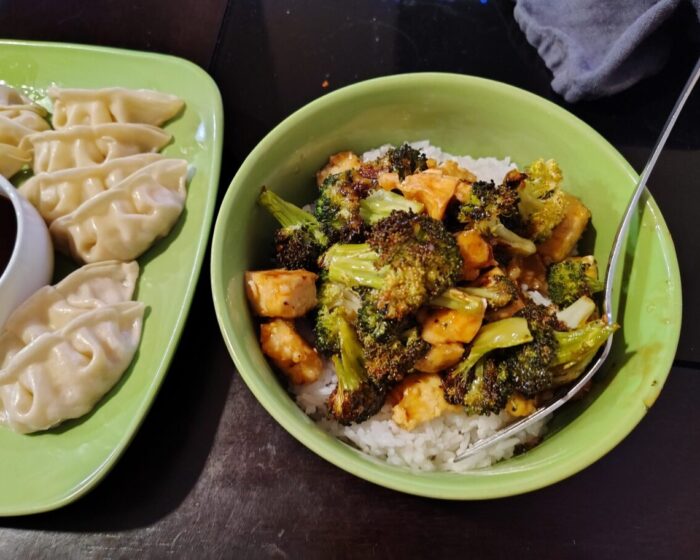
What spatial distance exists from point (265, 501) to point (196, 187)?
1088 mm

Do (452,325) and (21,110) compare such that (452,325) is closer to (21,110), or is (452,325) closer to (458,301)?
(458,301)

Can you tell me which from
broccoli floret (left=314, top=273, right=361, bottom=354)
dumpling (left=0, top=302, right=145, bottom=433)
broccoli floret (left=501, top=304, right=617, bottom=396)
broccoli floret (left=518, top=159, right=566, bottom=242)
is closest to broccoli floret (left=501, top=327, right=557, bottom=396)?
broccoli floret (left=501, top=304, right=617, bottom=396)

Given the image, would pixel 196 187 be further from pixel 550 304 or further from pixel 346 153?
pixel 550 304

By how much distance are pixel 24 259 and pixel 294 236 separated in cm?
87

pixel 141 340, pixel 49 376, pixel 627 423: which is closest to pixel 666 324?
pixel 627 423

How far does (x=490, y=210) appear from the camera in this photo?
150 centimetres

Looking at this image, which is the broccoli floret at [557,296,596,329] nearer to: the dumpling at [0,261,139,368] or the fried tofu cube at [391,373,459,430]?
the fried tofu cube at [391,373,459,430]

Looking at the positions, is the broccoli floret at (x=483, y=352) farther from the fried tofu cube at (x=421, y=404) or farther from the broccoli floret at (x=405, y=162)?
the broccoli floret at (x=405, y=162)

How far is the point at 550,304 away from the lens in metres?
1.65

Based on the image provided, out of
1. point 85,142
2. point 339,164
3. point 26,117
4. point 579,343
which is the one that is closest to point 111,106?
point 85,142

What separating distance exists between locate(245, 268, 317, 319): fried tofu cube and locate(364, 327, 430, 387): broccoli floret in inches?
8.5

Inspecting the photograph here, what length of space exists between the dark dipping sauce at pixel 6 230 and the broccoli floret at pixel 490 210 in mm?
1430

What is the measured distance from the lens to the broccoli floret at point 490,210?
1.49 metres

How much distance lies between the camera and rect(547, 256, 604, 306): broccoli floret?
62.6 inches
